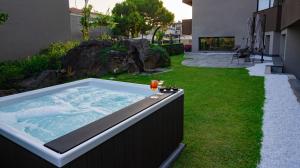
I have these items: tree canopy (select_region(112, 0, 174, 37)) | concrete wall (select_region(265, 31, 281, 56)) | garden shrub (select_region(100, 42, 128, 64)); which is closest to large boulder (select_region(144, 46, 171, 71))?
garden shrub (select_region(100, 42, 128, 64))

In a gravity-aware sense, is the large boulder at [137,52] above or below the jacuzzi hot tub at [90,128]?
above

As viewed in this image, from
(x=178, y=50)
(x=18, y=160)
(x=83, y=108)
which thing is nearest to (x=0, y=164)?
(x=18, y=160)

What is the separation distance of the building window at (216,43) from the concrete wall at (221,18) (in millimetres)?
542

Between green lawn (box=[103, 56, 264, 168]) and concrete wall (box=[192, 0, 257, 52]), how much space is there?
1423 cm

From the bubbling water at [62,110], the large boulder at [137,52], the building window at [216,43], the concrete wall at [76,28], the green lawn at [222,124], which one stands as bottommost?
the green lawn at [222,124]

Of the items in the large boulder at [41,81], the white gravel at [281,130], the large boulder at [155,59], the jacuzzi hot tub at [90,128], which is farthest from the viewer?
the large boulder at [155,59]

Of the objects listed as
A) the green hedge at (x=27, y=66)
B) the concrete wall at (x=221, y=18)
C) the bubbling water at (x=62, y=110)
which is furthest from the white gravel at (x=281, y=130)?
the concrete wall at (x=221, y=18)

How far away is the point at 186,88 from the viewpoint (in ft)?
24.5

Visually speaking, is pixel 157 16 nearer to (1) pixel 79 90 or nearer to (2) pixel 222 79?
(2) pixel 222 79

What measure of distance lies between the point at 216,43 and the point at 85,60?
52.8 feet

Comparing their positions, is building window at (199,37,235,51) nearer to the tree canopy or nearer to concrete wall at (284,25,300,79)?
the tree canopy

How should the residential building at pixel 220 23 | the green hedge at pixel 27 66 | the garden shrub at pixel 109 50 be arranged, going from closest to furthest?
the green hedge at pixel 27 66 → the garden shrub at pixel 109 50 → the residential building at pixel 220 23

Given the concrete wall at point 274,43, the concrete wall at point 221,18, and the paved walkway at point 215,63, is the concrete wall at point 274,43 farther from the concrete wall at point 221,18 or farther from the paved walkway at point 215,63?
the concrete wall at point 221,18

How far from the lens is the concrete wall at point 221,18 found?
793 inches
